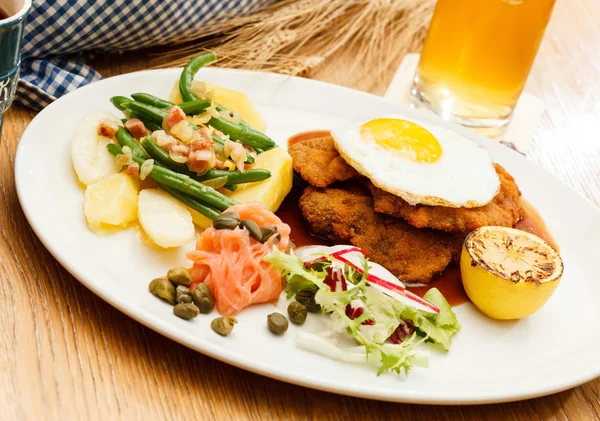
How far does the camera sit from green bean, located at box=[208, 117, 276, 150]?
4186 millimetres

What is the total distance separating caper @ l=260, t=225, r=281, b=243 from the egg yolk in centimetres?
100

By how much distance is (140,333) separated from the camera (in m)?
3.04

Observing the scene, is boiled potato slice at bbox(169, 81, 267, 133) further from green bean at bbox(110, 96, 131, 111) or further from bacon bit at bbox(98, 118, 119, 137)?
bacon bit at bbox(98, 118, 119, 137)

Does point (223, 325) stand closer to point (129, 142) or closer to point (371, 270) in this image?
point (371, 270)

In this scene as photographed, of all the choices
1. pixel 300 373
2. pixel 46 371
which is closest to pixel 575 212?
pixel 300 373

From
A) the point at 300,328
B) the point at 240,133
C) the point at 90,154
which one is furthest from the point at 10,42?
the point at 300,328

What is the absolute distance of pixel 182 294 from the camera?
121 inches

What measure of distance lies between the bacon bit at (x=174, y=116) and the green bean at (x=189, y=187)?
361 millimetres

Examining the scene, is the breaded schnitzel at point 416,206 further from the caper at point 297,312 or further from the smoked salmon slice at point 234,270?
the caper at point 297,312

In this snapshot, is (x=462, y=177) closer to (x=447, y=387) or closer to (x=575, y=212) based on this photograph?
(x=575, y=212)

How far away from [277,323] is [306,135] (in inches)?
79.5

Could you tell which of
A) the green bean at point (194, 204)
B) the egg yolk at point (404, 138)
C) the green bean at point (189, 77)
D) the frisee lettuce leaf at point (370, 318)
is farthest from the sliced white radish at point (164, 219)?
the egg yolk at point (404, 138)

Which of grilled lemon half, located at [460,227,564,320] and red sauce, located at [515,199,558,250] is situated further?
red sauce, located at [515,199,558,250]

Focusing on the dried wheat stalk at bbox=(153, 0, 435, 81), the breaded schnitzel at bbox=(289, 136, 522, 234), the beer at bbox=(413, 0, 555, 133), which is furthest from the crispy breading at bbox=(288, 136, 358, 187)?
the beer at bbox=(413, 0, 555, 133)
